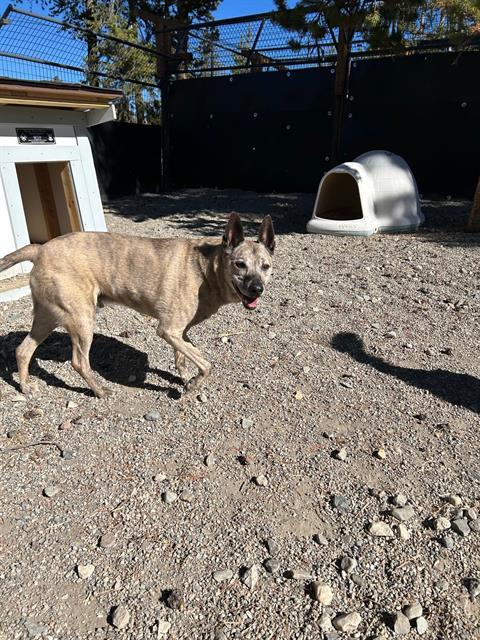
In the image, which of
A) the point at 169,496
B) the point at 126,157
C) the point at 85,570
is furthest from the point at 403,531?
the point at 126,157

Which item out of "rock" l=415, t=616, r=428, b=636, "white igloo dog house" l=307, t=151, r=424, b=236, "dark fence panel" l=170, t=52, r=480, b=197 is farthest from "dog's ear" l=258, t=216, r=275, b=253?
"dark fence panel" l=170, t=52, r=480, b=197

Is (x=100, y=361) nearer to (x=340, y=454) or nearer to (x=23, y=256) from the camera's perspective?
(x=23, y=256)

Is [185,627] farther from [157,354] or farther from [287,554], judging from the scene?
[157,354]

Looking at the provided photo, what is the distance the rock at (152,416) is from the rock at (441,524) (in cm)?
208

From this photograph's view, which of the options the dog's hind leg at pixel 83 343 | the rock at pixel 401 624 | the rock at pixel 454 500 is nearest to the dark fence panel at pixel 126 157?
the dog's hind leg at pixel 83 343

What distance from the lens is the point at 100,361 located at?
191 inches

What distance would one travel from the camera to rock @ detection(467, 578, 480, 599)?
244 cm

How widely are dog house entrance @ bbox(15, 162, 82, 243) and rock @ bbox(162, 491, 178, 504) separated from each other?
5.33 m

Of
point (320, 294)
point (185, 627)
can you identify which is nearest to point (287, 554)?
point (185, 627)

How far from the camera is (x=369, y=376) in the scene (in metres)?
4.52

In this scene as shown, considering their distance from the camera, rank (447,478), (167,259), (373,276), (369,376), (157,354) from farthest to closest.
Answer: (373,276) < (157,354) < (369,376) < (167,259) < (447,478)

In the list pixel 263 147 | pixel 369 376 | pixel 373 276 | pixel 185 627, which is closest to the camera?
pixel 185 627

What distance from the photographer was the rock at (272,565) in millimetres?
2580

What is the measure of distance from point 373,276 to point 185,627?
5.65 metres
